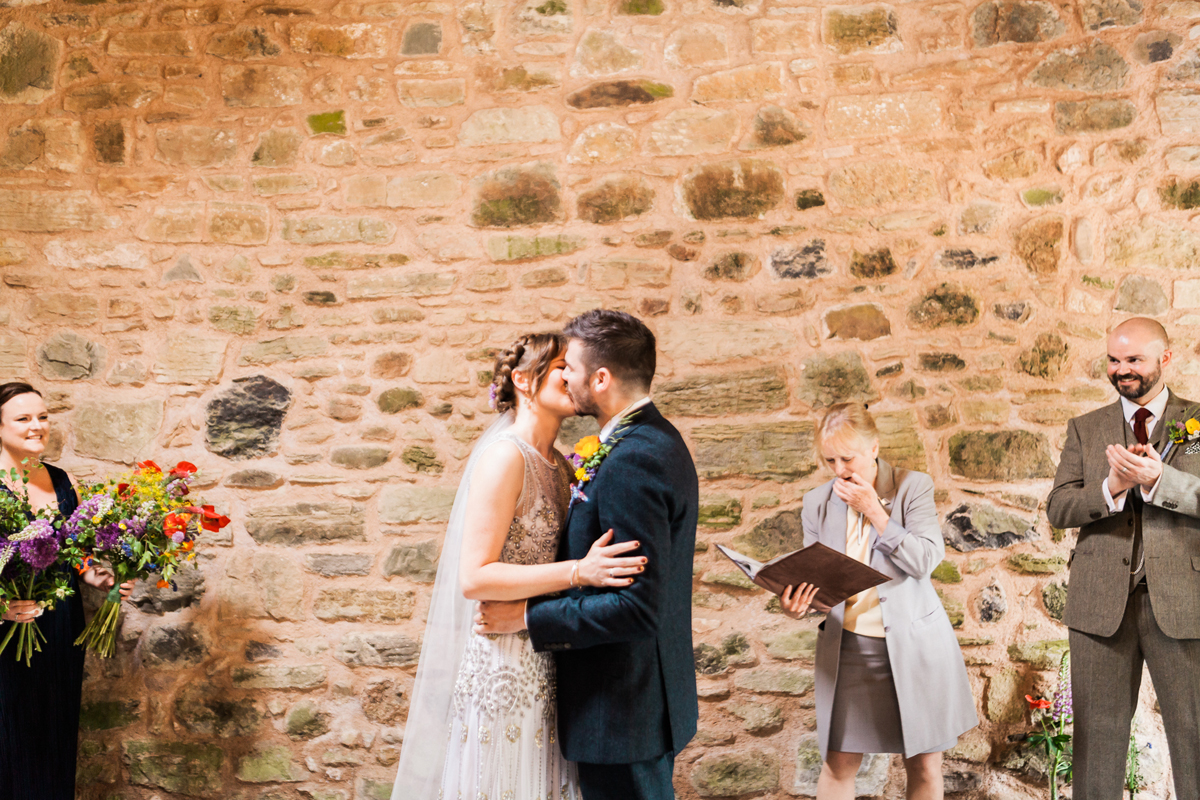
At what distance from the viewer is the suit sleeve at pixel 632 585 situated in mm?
1726

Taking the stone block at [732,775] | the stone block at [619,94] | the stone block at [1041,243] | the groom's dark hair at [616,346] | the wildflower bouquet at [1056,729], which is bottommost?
the stone block at [732,775]

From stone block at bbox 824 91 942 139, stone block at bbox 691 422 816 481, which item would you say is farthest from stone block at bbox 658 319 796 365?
stone block at bbox 824 91 942 139

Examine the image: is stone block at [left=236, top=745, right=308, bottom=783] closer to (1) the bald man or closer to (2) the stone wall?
(2) the stone wall

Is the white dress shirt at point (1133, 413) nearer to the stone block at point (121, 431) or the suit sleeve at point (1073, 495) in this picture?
the suit sleeve at point (1073, 495)

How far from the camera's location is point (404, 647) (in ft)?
10.2

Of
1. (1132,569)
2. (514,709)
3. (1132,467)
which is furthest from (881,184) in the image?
(514,709)

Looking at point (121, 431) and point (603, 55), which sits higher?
point (603, 55)

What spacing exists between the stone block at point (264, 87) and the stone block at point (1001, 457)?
3.04 meters

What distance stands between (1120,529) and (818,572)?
3.75 ft

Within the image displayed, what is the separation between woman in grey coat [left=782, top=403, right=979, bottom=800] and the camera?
2.43m

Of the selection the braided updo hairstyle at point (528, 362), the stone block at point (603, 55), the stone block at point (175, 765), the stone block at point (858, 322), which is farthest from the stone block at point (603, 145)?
the stone block at point (175, 765)

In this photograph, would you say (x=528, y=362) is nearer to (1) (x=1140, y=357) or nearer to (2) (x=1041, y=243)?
(1) (x=1140, y=357)

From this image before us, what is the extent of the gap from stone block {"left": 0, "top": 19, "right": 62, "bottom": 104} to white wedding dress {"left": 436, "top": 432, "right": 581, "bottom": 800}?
9.46 ft

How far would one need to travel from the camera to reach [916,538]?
2436 millimetres
